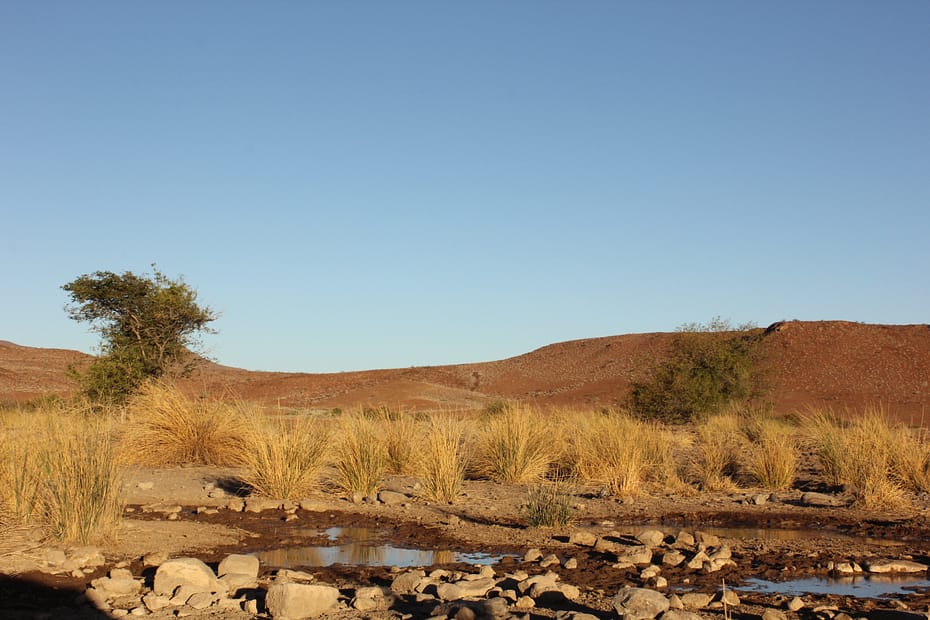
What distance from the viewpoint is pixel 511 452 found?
45.7 feet

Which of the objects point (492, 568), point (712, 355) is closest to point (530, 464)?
point (492, 568)

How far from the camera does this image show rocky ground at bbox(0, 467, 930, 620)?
6.02 metres

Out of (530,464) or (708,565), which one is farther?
(530,464)

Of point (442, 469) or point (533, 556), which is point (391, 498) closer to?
point (442, 469)

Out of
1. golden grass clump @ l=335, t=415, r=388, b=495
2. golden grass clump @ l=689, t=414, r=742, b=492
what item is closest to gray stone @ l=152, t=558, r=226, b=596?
golden grass clump @ l=335, t=415, r=388, b=495

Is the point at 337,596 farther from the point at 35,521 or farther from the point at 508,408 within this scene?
the point at 508,408

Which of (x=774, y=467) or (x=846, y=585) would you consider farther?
(x=774, y=467)

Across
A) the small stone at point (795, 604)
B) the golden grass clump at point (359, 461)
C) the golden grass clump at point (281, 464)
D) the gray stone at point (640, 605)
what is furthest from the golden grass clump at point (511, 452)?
the gray stone at point (640, 605)

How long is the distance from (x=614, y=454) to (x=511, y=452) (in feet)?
5.47

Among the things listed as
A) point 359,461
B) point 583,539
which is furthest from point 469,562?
point 359,461

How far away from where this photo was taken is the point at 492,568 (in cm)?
747

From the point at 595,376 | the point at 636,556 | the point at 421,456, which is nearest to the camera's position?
the point at 636,556

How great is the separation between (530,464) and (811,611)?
8074 millimetres

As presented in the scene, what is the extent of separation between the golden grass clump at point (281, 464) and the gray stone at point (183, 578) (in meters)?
5.02
